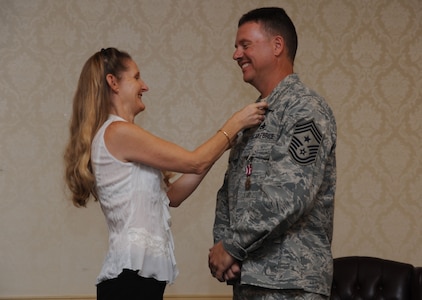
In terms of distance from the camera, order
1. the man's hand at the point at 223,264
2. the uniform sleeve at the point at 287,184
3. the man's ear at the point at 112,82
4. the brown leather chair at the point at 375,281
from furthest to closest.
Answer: the brown leather chair at the point at 375,281, the man's ear at the point at 112,82, the man's hand at the point at 223,264, the uniform sleeve at the point at 287,184

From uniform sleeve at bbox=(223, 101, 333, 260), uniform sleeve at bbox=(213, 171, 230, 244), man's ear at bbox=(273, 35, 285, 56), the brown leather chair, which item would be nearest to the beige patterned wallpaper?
the brown leather chair

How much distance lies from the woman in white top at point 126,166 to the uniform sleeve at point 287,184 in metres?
0.23

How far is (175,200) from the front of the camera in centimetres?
272

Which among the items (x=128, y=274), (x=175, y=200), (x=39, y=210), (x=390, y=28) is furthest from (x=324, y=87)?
(x=128, y=274)

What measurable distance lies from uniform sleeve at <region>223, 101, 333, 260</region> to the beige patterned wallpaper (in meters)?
1.63

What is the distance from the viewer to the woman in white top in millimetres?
2246

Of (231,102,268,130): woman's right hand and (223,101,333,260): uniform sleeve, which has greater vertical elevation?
(231,102,268,130): woman's right hand

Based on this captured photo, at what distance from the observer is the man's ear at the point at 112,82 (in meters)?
2.37

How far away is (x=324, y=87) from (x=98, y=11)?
145 cm

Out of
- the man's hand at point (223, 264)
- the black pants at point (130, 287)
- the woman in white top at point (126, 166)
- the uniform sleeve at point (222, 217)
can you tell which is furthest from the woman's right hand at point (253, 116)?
the black pants at point (130, 287)

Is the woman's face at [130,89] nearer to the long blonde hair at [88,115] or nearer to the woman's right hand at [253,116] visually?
the long blonde hair at [88,115]

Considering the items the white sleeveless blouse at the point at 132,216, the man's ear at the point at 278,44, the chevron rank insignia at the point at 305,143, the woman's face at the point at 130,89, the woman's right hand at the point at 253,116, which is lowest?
the white sleeveless blouse at the point at 132,216

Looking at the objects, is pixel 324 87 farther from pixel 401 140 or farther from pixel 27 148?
pixel 27 148

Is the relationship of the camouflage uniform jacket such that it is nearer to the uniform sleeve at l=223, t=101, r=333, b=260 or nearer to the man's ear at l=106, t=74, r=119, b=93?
the uniform sleeve at l=223, t=101, r=333, b=260
